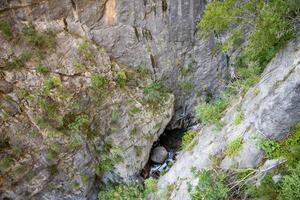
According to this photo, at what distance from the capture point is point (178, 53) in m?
13.7

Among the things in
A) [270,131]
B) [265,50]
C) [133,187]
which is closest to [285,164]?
[270,131]

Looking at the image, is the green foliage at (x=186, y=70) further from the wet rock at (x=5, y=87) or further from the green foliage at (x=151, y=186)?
the wet rock at (x=5, y=87)

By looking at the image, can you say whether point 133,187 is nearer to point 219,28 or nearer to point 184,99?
point 184,99

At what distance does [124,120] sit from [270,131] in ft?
21.1

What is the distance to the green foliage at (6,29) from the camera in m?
11.3

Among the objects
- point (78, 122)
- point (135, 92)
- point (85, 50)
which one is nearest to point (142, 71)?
point (135, 92)

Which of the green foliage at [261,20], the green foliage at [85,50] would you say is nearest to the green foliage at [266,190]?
the green foliage at [261,20]

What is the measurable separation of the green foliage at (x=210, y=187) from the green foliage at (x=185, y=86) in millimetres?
6400

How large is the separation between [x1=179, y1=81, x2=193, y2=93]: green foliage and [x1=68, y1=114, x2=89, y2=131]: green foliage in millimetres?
4557

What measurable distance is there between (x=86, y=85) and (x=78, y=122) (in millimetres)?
1434

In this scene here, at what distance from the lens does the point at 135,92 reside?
12914 mm

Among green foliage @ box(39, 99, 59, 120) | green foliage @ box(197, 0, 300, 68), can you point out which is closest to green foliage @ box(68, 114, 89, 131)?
green foliage @ box(39, 99, 59, 120)

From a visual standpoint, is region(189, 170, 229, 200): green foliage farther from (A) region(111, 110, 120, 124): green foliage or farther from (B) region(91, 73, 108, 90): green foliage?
(B) region(91, 73, 108, 90): green foliage

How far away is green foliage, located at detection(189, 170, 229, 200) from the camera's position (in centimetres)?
728
